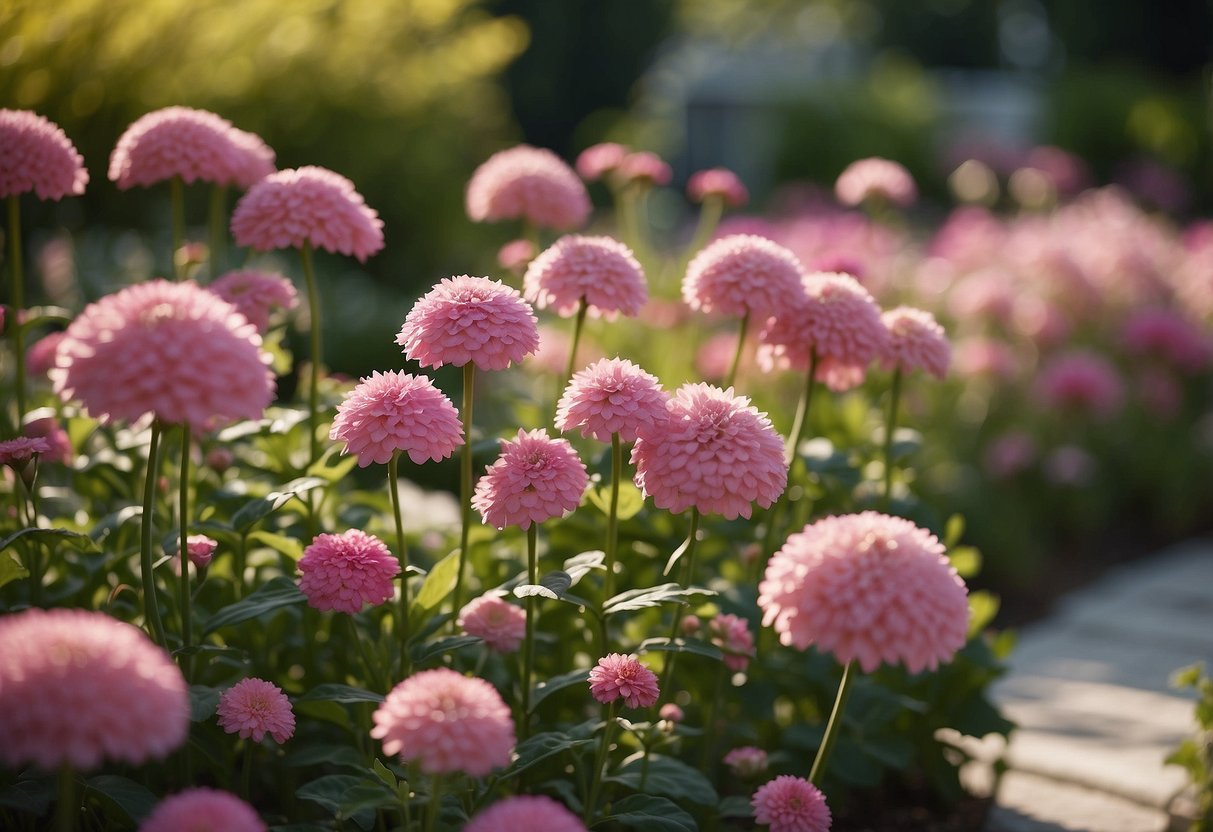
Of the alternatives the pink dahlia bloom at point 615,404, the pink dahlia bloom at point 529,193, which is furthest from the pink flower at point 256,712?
the pink dahlia bloom at point 529,193

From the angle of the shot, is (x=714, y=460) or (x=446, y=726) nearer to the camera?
→ (x=446, y=726)

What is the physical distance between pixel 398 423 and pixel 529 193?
1061 millimetres

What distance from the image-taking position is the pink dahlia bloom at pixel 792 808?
1.63m

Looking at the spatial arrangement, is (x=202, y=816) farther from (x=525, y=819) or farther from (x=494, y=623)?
(x=494, y=623)

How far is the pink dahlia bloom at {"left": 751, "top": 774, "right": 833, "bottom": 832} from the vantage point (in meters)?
1.63

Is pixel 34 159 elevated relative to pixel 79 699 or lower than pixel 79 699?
elevated

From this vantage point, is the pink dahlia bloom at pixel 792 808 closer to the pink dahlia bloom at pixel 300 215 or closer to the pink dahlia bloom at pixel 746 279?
the pink dahlia bloom at pixel 746 279

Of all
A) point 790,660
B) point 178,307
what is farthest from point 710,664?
point 178,307

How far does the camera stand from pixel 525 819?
4.11ft

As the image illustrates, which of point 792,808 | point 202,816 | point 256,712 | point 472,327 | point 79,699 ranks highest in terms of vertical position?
point 472,327

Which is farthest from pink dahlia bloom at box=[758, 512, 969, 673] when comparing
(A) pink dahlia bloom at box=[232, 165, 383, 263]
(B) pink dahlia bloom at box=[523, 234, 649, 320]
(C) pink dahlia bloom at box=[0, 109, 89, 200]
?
(C) pink dahlia bloom at box=[0, 109, 89, 200]

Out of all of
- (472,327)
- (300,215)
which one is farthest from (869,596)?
(300,215)

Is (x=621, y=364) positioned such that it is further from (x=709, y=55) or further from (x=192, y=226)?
(x=709, y=55)

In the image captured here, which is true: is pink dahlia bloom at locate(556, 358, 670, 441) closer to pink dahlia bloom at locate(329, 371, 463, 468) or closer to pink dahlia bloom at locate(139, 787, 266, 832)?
pink dahlia bloom at locate(329, 371, 463, 468)
